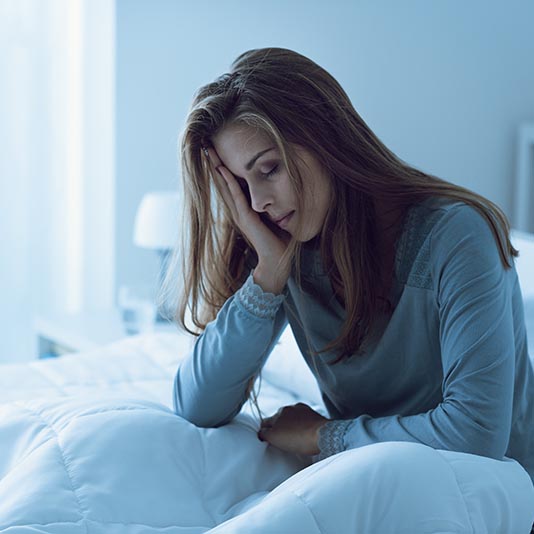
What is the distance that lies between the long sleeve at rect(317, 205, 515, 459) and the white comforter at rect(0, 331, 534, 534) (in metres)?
0.06

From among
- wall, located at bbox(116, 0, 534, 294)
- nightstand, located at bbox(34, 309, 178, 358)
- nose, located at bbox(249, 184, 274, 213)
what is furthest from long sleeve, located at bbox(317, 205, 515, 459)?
wall, located at bbox(116, 0, 534, 294)

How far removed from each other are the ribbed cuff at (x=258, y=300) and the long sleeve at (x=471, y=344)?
227 mm

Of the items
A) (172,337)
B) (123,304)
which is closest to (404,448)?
(172,337)

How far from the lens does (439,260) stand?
1.05 m

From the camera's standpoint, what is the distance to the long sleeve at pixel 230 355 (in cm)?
116

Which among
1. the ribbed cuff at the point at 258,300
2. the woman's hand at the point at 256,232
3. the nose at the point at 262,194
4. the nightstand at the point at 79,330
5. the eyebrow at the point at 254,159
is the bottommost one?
the nightstand at the point at 79,330

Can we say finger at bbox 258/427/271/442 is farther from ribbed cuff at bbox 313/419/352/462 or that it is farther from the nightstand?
the nightstand

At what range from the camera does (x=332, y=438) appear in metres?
1.11

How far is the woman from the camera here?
1.02 m

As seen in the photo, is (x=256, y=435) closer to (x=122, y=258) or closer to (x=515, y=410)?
(x=515, y=410)

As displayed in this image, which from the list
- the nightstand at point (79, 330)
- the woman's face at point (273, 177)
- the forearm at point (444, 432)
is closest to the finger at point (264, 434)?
the forearm at point (444, 432)

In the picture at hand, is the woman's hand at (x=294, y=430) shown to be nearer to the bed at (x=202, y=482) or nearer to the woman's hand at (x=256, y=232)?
the bed at (x=202, y=482)

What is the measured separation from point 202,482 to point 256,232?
1.16 feet

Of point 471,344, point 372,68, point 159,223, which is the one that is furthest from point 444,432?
point 372,68
